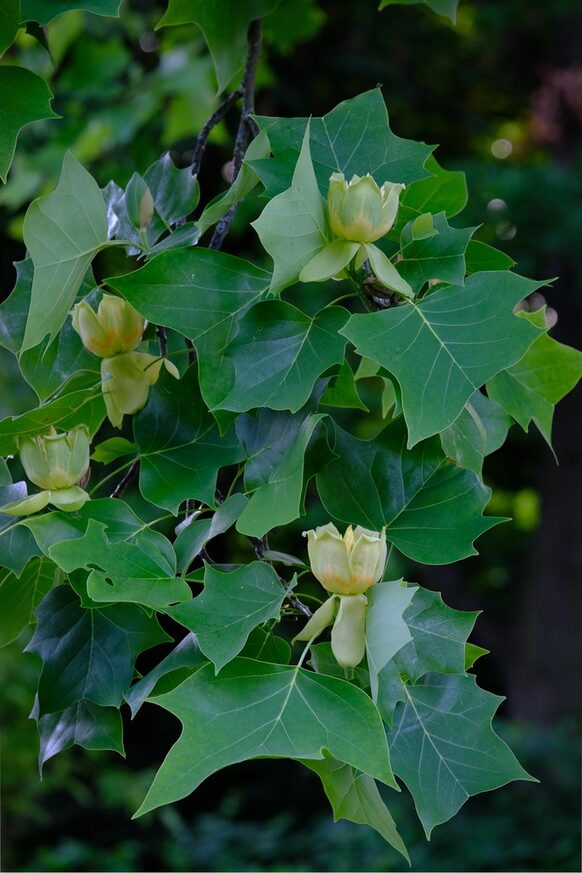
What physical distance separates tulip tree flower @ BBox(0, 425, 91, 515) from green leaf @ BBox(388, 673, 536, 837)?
191 millimetres

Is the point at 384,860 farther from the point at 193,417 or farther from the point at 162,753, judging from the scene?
the point at 193,417

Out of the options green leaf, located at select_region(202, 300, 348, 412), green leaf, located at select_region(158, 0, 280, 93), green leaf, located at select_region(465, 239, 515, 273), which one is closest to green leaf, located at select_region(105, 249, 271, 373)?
green leaf, located at select_region(202, 300, 348, 412)

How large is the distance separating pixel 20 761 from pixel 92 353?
2.38 m

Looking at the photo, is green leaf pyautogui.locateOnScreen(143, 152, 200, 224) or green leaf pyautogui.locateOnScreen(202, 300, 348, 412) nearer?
green leaf pyautogui.locateOnScreen(202, 300, 348, 412)

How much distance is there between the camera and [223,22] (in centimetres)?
73

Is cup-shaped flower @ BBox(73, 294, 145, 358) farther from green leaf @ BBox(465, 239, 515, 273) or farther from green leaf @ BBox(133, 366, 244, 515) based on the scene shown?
green leaf @ BBox(465, 239, 515, 273)

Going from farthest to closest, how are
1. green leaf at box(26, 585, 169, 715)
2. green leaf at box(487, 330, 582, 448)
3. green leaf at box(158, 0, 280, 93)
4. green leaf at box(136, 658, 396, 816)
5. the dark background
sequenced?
the dark background, green leaf at box(158, 0, 280, 93), green leaf at box(487, 330, 582, 448), green leaf at box(26, 585, 169, 715), green leaf at box(136, 658, 396, 816)

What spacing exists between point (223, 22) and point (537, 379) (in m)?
0.35

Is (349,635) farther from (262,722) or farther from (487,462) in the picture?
(487,462)

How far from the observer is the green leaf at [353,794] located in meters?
0.49

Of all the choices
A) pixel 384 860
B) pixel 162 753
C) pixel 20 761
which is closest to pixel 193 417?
pixel 384 860

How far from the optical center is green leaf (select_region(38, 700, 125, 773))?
525 millimetres

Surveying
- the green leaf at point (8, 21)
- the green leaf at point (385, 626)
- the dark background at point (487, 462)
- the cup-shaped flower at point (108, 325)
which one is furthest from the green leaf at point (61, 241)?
the dark background at point (487, 462)

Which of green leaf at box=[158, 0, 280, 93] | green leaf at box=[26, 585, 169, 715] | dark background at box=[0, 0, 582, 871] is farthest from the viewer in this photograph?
dark background at box=[0, 0, 582, 871]
